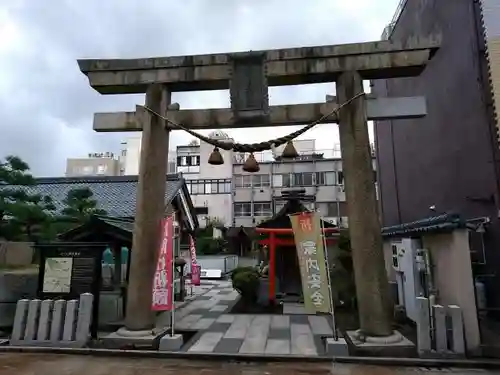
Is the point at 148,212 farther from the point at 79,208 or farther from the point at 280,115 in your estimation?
the point at 79,208

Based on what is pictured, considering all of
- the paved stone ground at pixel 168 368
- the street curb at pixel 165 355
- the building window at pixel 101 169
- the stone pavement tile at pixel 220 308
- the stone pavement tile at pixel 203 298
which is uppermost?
the building window at pixel 101 169

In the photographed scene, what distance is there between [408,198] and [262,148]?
1190cm

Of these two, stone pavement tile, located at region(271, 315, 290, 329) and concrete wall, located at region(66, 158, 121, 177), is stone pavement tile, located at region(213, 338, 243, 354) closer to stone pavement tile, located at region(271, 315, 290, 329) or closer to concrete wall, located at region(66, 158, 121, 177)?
stone pavement tile, located at region(271, 315, 290, 329)

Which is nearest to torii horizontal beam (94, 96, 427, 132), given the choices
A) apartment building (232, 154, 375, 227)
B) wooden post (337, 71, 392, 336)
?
wooden post (337, 71, 392, 336)

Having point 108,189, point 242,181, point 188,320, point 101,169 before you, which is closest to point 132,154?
point 101,169

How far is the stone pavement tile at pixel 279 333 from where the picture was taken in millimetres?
9929

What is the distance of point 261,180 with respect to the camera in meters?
45.8

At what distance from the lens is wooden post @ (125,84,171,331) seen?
9102 mm

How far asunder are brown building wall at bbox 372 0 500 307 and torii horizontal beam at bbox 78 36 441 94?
3.18ft

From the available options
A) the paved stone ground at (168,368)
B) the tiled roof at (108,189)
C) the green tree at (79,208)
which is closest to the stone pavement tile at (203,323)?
the paved stone ground at (168,368)

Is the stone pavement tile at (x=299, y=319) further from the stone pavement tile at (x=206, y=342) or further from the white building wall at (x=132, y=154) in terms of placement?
the white building wall at (x=132, y=154)

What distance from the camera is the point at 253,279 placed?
15.9 meters

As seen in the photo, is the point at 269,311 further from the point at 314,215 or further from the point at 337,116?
the point at 337,116

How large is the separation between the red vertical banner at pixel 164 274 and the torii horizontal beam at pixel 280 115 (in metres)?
A: 2.66
